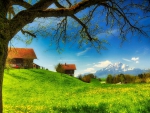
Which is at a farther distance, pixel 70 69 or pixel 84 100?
pixel 70 69

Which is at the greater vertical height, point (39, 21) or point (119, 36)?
point (39, 21)

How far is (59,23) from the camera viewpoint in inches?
527

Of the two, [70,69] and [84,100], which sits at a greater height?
[70,69]

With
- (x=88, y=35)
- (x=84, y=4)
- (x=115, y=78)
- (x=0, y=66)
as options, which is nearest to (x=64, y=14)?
(x=84, y=4)

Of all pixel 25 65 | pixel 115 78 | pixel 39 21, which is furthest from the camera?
pixel 25 65

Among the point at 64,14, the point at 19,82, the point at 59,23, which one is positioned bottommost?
the point at 19,82

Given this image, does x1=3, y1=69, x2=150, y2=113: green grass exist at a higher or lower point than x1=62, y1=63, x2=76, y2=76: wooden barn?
lower

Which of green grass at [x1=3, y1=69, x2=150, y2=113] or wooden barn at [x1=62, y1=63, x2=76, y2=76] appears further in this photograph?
wooden barn at [x1=62, y1=63, x2=76, y2=76]

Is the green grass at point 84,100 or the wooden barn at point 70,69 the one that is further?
the wooden barn at point 70,69

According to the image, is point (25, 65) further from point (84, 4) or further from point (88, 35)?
point (84, 4)

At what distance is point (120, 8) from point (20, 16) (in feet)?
20.7

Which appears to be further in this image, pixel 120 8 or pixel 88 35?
pixel 88 35

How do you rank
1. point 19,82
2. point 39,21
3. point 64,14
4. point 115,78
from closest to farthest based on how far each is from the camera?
point 64,14 → point 39,21 → point 19,82 → point 115,78

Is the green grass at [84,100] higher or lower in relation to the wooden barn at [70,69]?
lower
